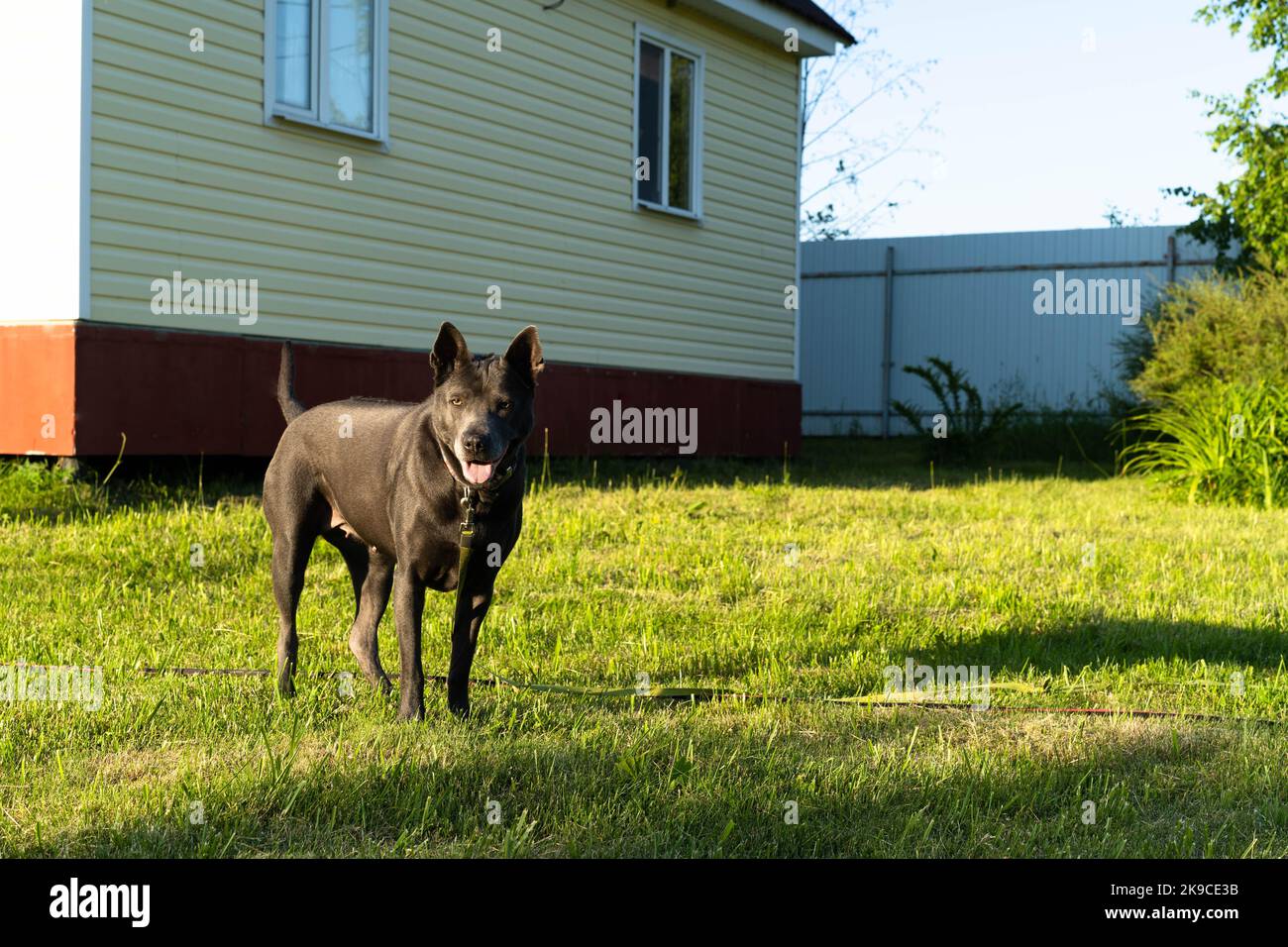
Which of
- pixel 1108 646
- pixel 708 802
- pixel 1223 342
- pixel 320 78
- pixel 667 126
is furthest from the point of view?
pixel 667 126

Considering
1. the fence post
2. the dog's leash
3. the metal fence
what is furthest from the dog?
the fence post

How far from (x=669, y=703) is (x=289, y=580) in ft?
4.73

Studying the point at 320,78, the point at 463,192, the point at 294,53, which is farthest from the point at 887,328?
the point at 294,53

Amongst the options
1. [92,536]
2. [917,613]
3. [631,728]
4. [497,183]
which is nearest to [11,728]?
[631,728]

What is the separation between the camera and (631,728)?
4.31 meters

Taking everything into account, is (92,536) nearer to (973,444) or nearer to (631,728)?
(631,728)

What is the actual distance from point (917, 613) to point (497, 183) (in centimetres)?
671

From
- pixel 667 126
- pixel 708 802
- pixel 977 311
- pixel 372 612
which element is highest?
pixel 667 126

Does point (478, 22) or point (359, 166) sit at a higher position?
point (478, 22)

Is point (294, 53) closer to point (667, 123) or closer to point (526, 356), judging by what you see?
point (667, 123)

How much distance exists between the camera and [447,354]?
160 inches

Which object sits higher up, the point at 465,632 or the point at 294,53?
the point at 294,53

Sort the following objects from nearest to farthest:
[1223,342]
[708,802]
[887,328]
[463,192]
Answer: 1. [708,802]
2. [463,192]
3. [1223,342]
4. [887,328]

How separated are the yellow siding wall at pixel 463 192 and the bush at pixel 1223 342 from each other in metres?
4.30
